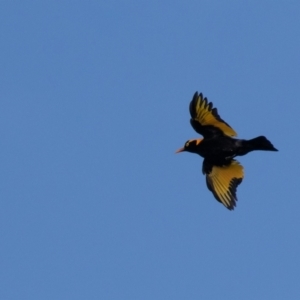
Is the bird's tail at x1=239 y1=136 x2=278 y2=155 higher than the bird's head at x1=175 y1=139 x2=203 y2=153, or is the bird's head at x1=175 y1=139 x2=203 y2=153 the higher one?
the bird's head at x1=175 y1=139 x2=203 y2=153

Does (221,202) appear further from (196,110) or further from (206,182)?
(196,110)

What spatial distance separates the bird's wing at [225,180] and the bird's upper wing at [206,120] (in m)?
1.07

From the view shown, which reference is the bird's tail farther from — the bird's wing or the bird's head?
the bird's head

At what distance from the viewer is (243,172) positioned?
25344 mm

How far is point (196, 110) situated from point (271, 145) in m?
2.44

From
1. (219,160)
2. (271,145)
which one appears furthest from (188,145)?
(271,145)

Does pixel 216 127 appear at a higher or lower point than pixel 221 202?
higher

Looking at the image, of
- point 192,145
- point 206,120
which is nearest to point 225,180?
point 192,145

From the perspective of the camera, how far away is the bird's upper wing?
959 inches

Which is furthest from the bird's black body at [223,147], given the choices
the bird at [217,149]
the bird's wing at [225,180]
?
the bird's wing at [225,180]

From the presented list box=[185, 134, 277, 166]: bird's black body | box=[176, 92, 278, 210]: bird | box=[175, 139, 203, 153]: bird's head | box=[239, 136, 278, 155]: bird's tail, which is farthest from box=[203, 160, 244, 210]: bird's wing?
box=[239, 136, 278, 155]: bird's tail

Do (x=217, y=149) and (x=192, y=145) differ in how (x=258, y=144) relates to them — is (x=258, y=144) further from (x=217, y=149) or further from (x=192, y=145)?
(x=192, y=145)

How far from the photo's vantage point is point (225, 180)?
82.7 feet

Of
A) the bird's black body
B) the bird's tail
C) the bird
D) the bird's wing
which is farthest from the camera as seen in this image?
the bird's wing
